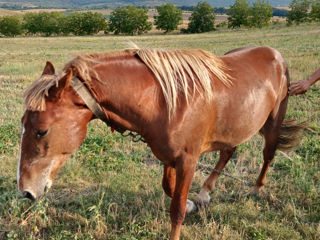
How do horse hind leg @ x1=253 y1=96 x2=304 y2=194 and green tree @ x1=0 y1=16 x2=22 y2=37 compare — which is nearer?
horse hind leg @ x1=253 y1=96 x2=304 y2=194

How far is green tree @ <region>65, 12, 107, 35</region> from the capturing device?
224 ft

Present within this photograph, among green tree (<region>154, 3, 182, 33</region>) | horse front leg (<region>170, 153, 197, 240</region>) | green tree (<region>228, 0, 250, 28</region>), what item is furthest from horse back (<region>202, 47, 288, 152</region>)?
green tree (<region>228, 0, 250, 28</region>)

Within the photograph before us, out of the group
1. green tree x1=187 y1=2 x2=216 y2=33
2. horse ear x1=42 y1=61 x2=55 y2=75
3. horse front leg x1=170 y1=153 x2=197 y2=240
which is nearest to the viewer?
horse ear x1=42 y1=61 x2=55 y2=75

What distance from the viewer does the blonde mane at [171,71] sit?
223cm

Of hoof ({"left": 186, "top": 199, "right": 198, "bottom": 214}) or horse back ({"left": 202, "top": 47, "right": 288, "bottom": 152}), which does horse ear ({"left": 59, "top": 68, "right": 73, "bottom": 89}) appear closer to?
horse back ({"left": 202, "top": 47, "right": 288, "bottom": 152})

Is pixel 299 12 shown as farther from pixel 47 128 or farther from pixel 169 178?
pixel 47 128

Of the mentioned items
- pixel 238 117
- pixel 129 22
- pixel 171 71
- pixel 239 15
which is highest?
pixel 171 71

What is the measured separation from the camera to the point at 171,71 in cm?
253

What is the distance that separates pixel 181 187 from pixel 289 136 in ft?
6.89

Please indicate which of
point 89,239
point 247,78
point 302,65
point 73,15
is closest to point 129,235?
point 89,239

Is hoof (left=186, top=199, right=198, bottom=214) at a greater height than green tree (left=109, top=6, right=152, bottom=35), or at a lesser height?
greater

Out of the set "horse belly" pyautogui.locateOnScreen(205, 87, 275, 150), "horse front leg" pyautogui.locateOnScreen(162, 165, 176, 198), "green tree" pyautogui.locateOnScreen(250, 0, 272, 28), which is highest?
"horse belly" pyautogui.locateOnScreen(205, 87, 275, 150)

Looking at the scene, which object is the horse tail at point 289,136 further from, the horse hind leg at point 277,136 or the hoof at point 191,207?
the hoof at point 191,207

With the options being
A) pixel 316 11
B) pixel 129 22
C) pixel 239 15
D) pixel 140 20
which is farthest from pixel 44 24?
pixel 316 11
